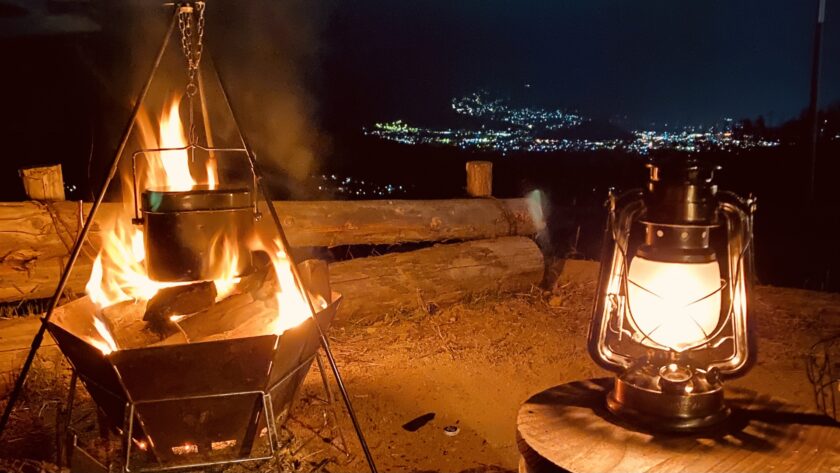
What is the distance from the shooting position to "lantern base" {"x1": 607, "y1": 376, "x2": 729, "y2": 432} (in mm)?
1569

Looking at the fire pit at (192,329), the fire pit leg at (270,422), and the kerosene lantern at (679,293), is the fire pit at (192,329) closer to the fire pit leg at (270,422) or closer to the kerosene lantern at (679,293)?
the fire pit leg at (270,422)

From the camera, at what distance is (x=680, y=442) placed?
1.54m

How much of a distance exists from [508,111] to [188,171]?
92.9 ft

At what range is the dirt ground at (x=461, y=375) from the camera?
3270 mm

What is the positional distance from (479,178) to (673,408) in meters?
4.79

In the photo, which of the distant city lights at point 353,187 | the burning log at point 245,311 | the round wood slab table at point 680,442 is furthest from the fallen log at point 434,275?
the distant city lights at point 353,187

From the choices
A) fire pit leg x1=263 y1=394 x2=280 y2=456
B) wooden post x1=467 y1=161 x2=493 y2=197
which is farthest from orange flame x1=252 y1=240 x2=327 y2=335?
wooden post x1=467 y1=161 x2=493 y2=197

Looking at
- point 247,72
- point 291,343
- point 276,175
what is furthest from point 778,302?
point 276,175

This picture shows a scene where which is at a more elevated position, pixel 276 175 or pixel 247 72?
pixel 247 72

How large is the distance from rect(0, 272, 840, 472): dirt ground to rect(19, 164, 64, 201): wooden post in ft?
3.92

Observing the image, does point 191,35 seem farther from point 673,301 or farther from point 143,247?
point 673,301

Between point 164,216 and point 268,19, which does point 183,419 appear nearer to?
point 164,216

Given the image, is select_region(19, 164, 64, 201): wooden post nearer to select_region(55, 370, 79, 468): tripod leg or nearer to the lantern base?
select_region(55, 370, 79, 468): tripod leg

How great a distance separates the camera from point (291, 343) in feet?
8.75
